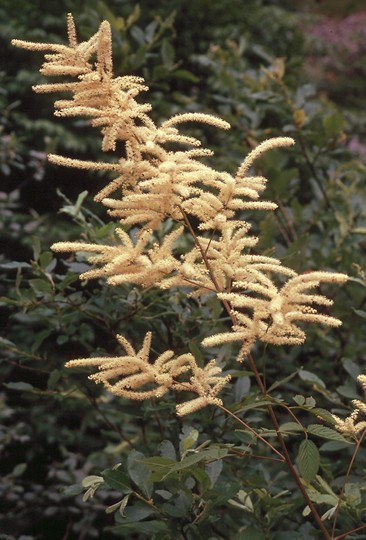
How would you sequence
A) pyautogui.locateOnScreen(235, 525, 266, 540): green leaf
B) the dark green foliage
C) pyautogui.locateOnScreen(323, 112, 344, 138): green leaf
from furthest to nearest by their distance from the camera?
pyautogui.locateOnScreen(323, 112, 344, 138): green leaf
the dark green foliage
pyautogui.locateOnScreen(235, 525, 266, 540): green leaf

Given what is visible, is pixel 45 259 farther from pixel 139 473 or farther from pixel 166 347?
pixel 139 473

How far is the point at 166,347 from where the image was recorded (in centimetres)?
202

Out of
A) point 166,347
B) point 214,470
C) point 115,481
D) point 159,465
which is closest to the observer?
point 159,465

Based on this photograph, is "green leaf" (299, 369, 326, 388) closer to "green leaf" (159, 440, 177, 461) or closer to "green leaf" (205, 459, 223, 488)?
"green leaf" (205, 459, 223, 488)

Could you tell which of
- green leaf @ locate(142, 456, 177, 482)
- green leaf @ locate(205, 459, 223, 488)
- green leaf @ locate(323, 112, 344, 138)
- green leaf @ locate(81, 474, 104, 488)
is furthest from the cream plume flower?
green leaf @ locate(323, 112, 344, 138)

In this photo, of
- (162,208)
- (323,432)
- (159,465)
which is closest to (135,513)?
(159,465)

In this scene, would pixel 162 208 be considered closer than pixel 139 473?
Yes

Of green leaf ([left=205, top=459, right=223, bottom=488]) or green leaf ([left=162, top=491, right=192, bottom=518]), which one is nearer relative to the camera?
green leaf ([left=162, top=491, right=192, bottom=518])

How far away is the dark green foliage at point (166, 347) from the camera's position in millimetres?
1469

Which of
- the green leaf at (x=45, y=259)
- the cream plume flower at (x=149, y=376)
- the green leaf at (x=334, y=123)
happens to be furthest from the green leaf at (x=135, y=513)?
the green leaf at (x=334, y=123)

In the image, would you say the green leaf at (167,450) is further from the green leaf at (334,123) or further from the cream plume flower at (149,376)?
the green leaf at (334,123)

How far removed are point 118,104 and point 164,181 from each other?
0.63 feet

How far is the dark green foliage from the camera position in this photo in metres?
1.47

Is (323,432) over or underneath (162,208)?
underneath
